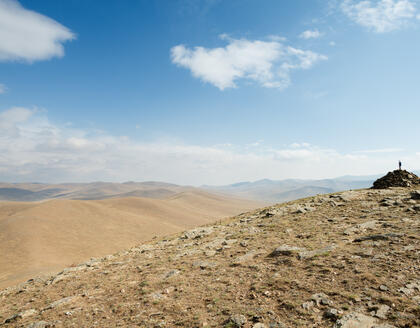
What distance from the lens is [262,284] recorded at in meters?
8.72

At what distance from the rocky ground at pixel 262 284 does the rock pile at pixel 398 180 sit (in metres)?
7.39

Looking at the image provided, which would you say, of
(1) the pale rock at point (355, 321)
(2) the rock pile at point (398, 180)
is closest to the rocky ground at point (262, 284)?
(1) the pale rock at point (355, 321)

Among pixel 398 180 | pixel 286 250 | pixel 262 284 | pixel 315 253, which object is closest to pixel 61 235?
pixel 286 250

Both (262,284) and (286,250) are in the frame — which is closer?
(262,284)

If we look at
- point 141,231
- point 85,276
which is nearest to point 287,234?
point 85,276

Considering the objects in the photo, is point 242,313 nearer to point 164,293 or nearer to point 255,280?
point 255,280

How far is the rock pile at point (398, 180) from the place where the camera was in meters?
22.3

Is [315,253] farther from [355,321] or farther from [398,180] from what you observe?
[398,180]

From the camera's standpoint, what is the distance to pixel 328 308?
6.64 meters

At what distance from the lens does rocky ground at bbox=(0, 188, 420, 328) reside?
6703mm

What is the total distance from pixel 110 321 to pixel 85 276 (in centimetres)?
704

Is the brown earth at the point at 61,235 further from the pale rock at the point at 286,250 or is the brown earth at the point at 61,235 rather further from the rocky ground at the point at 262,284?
the pale rock at the point at 286,250

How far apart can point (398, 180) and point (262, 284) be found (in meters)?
22.3

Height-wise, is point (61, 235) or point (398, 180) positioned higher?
point (398, 180)
